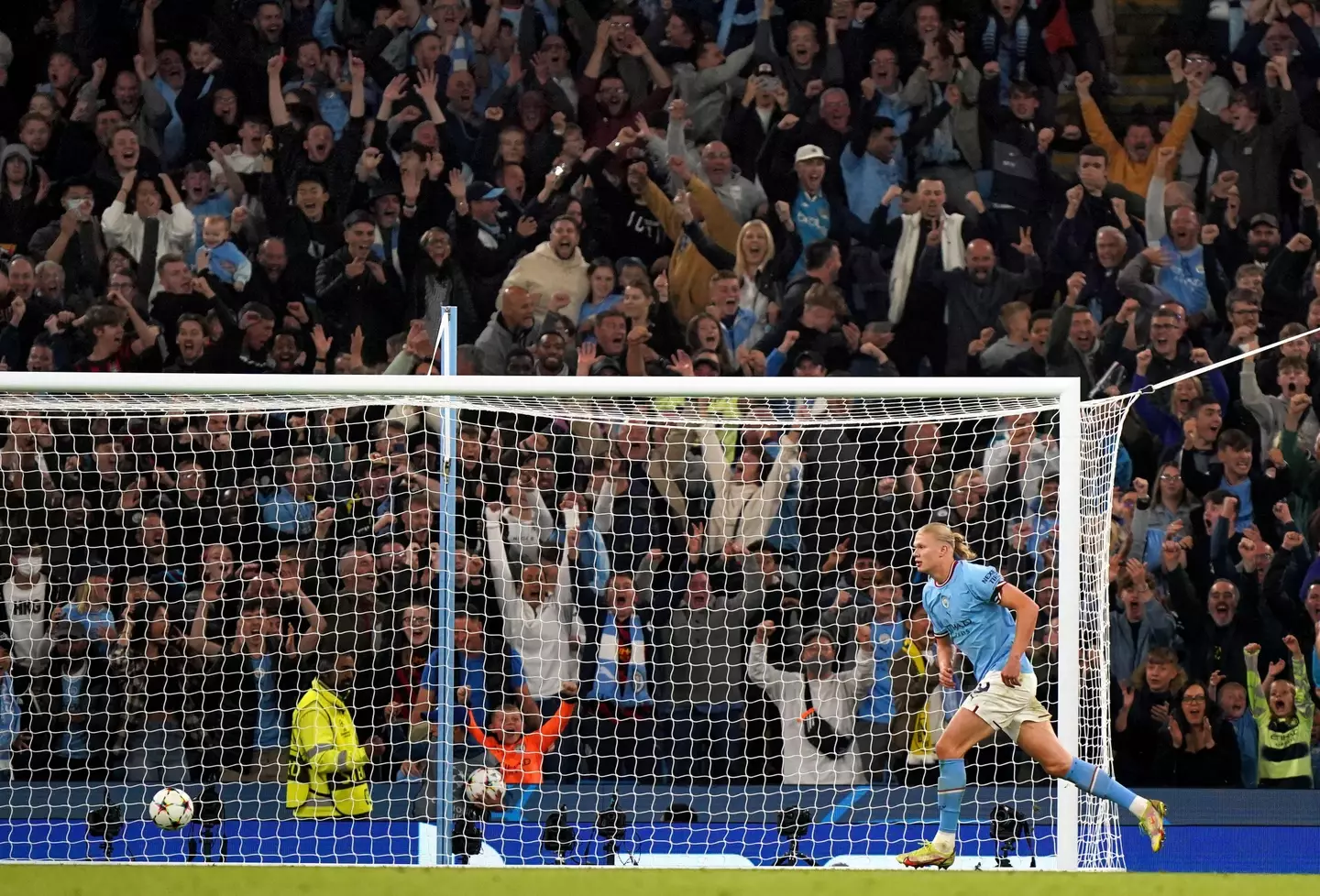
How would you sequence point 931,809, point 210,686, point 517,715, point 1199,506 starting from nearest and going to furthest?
1. point 517,715
2. point 931,809
3. point 210,686
4. point 1199,506

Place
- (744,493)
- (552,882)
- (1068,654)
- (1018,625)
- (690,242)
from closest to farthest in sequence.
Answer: (552,882)
(1018,625)
(1068,654)
(744,493)
(690,242)

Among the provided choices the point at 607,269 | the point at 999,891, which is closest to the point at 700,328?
the point at 607,269

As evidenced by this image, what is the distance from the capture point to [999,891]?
10.7ft

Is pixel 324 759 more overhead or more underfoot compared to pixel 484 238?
more underfoot

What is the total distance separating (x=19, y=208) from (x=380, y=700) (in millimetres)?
3632

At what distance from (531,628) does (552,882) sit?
404 cm

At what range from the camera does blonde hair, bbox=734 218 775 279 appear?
29.9ft

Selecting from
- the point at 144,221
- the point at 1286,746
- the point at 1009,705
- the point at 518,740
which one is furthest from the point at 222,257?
the point at 1286,746

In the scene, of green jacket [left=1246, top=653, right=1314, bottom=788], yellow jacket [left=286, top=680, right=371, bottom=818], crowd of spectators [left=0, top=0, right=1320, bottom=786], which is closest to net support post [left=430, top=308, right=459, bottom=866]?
yellow jacket [left=286, top=680, right=371, bottom=818]

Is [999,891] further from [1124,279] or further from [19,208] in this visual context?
[19,208]

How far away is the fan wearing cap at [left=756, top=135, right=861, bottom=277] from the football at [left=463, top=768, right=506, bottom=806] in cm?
399

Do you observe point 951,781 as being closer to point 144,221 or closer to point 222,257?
point 222,257

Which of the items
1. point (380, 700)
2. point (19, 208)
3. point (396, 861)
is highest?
point (19, 208)

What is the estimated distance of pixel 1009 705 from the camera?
5.82 meters
